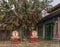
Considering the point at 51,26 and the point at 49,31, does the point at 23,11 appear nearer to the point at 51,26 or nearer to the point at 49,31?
the point at 51,26

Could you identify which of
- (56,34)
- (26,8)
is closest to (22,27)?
(26,8)

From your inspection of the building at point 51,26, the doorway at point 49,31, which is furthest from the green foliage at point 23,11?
the doorway at point 49,31

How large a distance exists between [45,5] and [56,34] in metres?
4.35

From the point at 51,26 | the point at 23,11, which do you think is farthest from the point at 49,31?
the point at 23,11

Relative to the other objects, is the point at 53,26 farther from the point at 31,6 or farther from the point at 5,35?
the point at 5,35

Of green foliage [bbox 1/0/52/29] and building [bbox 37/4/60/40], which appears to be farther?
green foliage [bbox 1/0/52/29]

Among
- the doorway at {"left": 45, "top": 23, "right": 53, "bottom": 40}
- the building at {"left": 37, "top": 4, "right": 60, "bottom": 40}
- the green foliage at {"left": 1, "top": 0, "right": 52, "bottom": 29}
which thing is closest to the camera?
the building at {"left": 37, "top": 4, "right": 60, "bottom": 40}

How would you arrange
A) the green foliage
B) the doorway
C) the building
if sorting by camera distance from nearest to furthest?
the building, the green foliage, the doorway

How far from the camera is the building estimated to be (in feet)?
87.7

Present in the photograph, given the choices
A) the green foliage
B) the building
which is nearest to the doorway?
the building

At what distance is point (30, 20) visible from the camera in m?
27.8

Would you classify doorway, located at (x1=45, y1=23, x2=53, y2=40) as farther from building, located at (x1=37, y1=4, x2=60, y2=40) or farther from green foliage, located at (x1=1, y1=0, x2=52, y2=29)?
green foliage, located at (x1=1, y1=0, x2=52, y2=29)

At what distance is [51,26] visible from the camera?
1177 inches

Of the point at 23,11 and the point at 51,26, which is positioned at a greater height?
the point at 23,11
